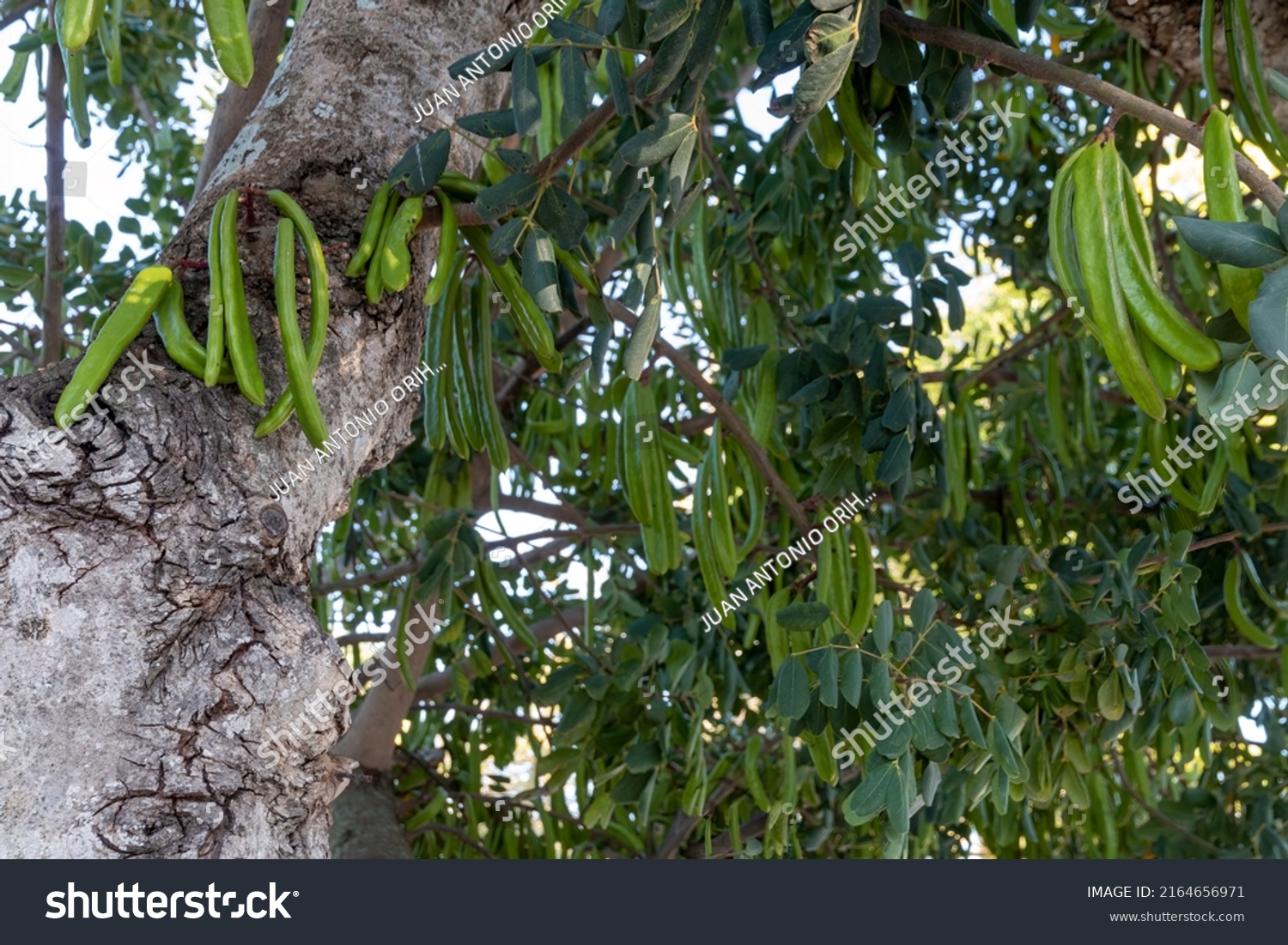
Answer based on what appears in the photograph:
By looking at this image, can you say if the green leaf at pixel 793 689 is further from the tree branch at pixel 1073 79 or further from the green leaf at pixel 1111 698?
the tree branch at pixel 1073 79

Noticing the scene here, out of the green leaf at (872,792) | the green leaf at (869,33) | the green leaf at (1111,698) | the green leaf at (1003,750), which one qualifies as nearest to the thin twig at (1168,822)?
the green leaf at (1111,698)

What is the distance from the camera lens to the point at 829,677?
1.43 meters

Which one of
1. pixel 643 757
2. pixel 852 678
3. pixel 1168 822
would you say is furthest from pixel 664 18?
pixel 1168 822

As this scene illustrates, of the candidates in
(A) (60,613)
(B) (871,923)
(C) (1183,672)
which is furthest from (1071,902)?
(A) (60,613)

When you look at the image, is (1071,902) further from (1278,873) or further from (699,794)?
(699,794)

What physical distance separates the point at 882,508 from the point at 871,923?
6.70ft

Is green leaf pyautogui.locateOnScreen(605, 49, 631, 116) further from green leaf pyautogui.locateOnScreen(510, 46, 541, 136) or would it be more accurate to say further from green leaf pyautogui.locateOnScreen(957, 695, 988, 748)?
green leaf pyautogui.locateOnScreen(957, 695, 988, 748)

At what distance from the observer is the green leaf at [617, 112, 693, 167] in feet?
3.34

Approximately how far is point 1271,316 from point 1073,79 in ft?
0.92

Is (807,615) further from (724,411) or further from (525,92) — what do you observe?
(525,92)

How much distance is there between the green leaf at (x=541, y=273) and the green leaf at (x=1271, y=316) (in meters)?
0.56

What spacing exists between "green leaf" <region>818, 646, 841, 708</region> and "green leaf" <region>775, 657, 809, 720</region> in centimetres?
3

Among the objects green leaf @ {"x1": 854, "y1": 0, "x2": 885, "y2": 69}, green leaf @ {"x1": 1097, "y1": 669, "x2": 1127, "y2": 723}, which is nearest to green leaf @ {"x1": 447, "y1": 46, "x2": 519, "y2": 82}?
green leaf @ {"x1": 854, "y1": 0, "x2": 885, "y2": 69}

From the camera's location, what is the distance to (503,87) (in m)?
1.32
